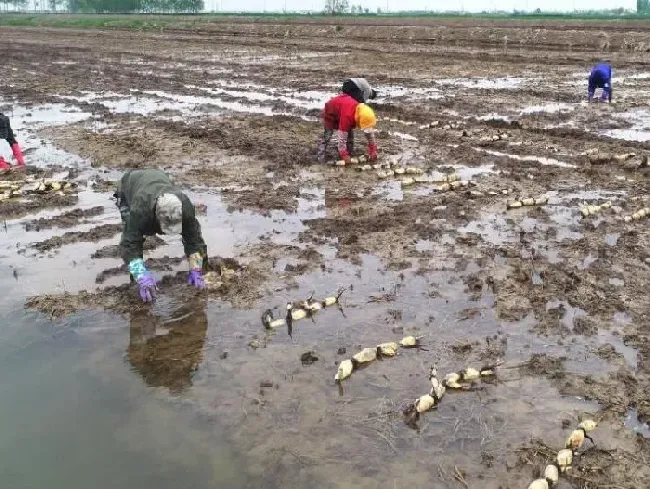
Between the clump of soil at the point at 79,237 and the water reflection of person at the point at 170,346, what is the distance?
2297 millimetres

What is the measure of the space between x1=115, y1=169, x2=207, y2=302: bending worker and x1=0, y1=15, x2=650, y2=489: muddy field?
35 cm

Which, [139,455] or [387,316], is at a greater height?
[387,316]

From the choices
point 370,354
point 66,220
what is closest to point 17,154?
point 66,220

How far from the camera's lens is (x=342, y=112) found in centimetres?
1039

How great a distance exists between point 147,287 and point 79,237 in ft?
7.72

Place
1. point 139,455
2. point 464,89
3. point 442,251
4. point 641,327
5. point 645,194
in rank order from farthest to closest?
1. point 464,89
2. point 645,194
3. point 442,251
4. point 641,327
5. point 139,455

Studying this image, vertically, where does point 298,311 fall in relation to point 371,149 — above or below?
below

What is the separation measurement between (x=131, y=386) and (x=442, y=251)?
3.89 meters

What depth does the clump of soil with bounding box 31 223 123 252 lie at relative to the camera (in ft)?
24.9

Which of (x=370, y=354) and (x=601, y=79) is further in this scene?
(x=601, y=79)

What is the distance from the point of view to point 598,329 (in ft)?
17.9

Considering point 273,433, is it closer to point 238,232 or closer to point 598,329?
point 598,329

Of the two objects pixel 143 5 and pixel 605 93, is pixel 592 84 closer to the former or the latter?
pixel 605 93

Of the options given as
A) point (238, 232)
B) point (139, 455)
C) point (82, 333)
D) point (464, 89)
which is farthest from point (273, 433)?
point (464, 89)
